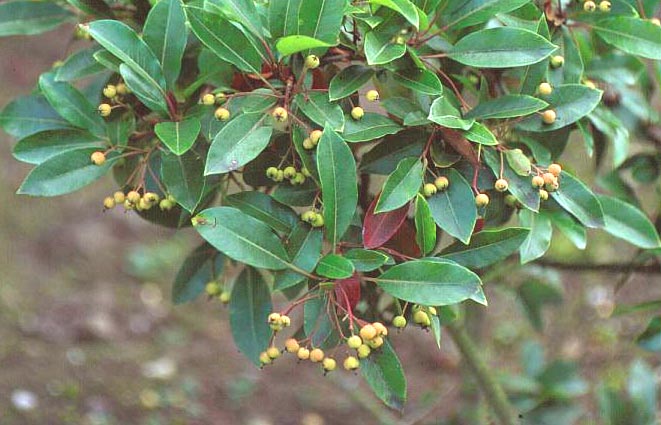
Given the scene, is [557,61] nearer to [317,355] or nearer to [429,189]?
[429,189]

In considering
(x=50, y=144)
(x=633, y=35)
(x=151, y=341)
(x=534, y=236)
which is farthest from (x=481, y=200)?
(x=151, y=341)

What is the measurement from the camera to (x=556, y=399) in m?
1.96

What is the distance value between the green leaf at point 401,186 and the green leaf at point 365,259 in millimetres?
49

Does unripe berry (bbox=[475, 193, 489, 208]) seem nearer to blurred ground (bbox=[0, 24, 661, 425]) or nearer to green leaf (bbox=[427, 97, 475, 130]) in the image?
green leaf (bbox=[427, 97, 475, 130])

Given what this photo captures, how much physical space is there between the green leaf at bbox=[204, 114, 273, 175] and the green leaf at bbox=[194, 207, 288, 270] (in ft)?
0.17

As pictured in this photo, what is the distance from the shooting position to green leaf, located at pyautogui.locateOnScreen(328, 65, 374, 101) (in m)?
0.99

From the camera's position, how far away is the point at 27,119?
122cm

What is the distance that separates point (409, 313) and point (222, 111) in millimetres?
334

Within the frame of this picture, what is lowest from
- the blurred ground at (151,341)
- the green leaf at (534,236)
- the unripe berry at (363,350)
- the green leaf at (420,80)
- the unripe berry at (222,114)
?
the blurred ground at (151,341)

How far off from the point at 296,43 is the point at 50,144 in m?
0.40

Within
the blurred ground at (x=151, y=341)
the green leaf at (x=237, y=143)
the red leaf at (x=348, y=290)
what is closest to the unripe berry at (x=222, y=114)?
the green leaf at (x=237, y=143)

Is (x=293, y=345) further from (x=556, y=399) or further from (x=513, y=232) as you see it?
(x=556, y=399)

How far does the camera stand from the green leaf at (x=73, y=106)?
3.75 feet

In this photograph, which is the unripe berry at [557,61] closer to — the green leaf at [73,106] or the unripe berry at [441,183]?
the unripe berry at [441,183]
